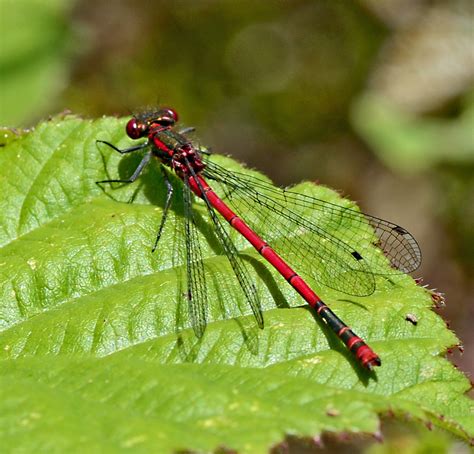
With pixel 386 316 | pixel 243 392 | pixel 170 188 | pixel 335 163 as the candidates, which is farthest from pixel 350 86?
pixel 243 392

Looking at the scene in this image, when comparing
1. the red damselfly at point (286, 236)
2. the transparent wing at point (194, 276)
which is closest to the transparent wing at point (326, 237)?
the red damselfly at point (286, 236)

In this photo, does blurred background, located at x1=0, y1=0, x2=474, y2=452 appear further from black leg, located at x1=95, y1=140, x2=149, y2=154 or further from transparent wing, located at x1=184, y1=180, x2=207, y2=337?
transparent wing, located at x1=184, y1=180, x2=207, y2=337

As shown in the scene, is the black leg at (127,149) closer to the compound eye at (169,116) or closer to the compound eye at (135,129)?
the compound eye at (135,129)

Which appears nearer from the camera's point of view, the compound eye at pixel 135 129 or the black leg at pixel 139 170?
the black leg at pixel 139 170

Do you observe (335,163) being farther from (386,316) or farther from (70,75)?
(386,316)

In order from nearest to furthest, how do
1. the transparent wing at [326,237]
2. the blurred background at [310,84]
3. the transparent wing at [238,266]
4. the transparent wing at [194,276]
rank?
1. the transparent wing at [194,276]
2. the transparent wing at [238,266]
3. the transparent wing at [326,237]
4. the blurred background at [310,84]

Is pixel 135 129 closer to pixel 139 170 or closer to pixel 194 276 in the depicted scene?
pixel 139 170

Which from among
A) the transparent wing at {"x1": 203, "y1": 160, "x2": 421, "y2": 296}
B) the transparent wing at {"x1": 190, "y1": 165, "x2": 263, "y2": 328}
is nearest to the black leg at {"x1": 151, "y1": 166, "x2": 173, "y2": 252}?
the transparent wing at {"x1": 190, "y1": 165, "x2": 263, "y2": 328}
